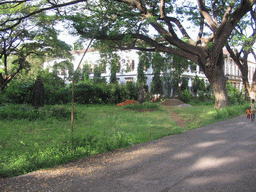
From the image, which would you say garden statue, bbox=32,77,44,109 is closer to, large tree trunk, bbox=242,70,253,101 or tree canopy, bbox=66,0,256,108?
tree canopy, bbox=66,0,256,108

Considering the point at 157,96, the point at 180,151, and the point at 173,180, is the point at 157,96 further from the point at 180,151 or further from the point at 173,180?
the point at 173,180

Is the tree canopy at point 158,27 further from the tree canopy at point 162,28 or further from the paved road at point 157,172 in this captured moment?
the paved road at point 157,172

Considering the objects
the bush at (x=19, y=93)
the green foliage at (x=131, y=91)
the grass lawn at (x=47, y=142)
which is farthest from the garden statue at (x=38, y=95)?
the green foliage at (x=131, y=91)

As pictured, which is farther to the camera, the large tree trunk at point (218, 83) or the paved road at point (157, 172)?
the large tree trunk at point (218, 83)

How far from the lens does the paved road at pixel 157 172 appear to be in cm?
385

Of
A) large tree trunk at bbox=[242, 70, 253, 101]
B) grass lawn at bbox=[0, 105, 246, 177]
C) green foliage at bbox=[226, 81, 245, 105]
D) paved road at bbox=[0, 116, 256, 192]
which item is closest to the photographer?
paved road at bbox=[0, 116, 256, 192]

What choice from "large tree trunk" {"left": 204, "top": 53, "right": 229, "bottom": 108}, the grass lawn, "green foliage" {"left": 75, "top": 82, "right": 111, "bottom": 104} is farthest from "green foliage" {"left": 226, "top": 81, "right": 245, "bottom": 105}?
the grass lawn

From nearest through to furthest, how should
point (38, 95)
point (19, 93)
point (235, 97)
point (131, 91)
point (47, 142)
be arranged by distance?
point (47, 142) < point (38, 95) < point (19, 93) < point (131, 91) < point (235, 97)

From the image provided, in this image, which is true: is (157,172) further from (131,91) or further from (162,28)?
(131,91)

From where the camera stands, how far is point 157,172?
4.49 meters

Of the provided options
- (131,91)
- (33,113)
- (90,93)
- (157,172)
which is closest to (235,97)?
(131,91)

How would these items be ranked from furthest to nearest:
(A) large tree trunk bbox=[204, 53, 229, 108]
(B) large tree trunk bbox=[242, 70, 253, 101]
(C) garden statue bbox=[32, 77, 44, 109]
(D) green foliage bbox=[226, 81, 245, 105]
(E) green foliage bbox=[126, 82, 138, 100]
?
(B) large tree trunk bbox=[242, 70, 253, 101] → (E) green foliage bbox=[126, 82, 138, 100] → (D) green foliage bbox=[226, 81, 245, 105] → (A) large tree trunk bbox=[204, 53, 229, 108] → (C) garden statue bbox=[32, 77, 44, 109]

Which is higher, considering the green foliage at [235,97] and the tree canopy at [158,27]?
the tree canopy at [158,27]

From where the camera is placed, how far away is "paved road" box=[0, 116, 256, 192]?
385 cm
